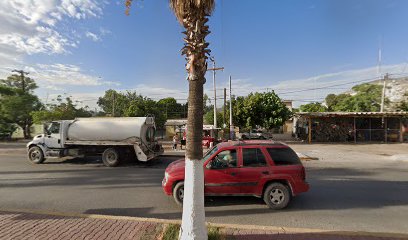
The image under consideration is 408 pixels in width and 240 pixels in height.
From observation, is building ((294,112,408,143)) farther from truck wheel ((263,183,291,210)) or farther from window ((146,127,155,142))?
truck wheel ((263,183,291,210))

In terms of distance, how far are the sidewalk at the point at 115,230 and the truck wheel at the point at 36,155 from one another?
30.0 feet

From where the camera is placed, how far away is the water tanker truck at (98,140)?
13188mm

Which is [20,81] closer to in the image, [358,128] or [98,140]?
[98,140]

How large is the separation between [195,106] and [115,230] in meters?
2.92

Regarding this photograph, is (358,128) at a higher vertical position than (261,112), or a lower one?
lower

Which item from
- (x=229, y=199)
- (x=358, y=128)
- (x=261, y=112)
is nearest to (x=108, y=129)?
(x=229, y=199)

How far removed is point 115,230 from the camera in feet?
16.3

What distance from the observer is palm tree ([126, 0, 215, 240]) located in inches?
162

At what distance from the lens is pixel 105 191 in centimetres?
830

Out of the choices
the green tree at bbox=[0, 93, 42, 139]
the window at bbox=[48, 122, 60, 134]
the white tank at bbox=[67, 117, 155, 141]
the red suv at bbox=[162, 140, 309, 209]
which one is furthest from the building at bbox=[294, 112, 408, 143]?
the green tree at bbox=[0, 93, 42, 139]

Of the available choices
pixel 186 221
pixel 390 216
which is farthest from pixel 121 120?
pixel 390 216

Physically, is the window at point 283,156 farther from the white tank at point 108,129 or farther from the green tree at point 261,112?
the green tree at point 261,112

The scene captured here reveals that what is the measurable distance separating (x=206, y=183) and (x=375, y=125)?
28.5 meters

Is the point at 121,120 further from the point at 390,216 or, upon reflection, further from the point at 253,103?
the point at 253,103
